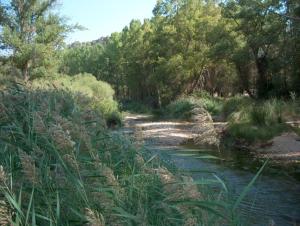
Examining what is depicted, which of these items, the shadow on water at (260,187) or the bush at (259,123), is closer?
the shadow on water at (260,187)

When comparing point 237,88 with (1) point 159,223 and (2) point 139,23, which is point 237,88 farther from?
(1) point 159,223

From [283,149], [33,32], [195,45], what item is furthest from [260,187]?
[195,45]

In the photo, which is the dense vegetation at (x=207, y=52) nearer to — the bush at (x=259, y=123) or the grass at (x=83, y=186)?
the bush at (x=259, y=123)

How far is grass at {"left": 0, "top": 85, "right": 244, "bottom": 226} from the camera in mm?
2154

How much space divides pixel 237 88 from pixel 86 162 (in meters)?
36.6

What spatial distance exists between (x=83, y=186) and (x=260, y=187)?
8.21 meters

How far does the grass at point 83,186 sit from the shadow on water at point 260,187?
40.4 inches

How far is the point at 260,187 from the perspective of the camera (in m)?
10.0

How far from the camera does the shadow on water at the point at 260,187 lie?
6.96m

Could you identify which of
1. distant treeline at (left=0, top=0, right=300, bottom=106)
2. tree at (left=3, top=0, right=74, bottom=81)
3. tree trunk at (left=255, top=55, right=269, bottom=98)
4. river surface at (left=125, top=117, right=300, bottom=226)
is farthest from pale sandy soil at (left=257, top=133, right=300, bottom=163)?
tree at (left=3, top=0, right=74, bottom=81)

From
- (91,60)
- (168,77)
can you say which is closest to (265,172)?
(168,77)

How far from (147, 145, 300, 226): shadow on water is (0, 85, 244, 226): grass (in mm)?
1026

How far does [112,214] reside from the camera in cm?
215

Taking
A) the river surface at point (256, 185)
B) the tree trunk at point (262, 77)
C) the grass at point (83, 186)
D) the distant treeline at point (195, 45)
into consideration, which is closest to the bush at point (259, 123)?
the river surface at point (256, 185)
